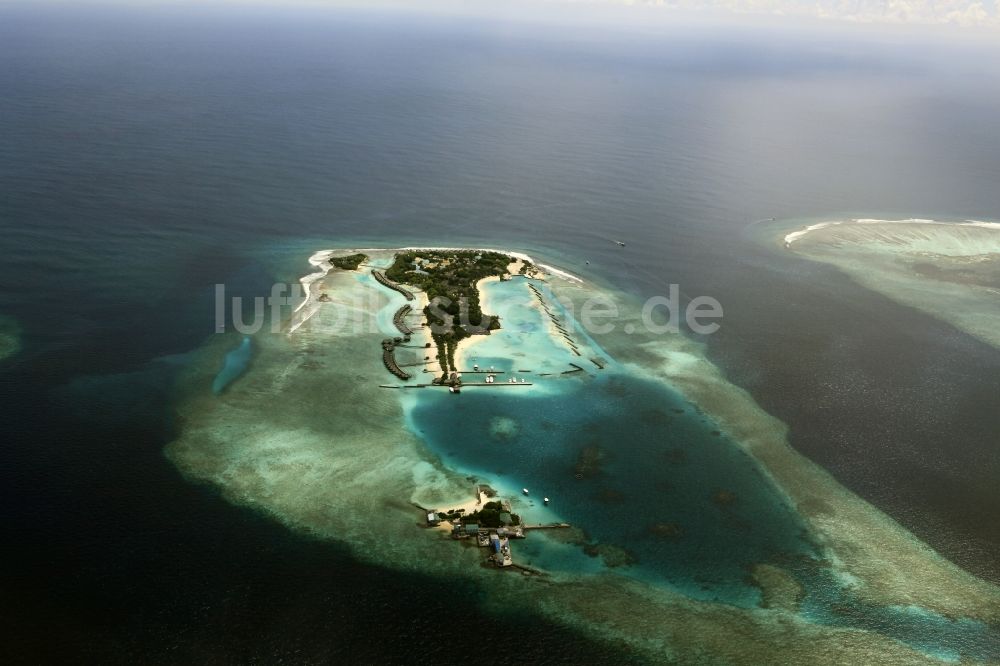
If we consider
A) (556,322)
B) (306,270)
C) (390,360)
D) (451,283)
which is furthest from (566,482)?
(306,270)

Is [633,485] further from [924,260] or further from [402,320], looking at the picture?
[924,260]

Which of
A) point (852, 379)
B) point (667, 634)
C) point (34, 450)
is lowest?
point (667, 634)

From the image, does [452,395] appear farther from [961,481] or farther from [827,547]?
[961,481]

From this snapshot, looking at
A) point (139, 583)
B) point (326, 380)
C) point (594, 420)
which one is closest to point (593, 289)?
point (594, 420)

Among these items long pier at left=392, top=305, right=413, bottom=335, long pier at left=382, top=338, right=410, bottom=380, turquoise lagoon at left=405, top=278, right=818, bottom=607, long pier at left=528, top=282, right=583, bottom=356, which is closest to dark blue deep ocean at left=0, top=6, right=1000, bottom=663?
turquoise lagoon at left=405, top=278, right=818, bottom=607

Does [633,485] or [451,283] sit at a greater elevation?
[451,283]

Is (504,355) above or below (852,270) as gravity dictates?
below

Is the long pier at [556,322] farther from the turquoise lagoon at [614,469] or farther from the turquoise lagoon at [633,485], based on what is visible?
the turquoise lagoon at [614,469]

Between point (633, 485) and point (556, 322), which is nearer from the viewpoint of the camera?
point (633, 485)
